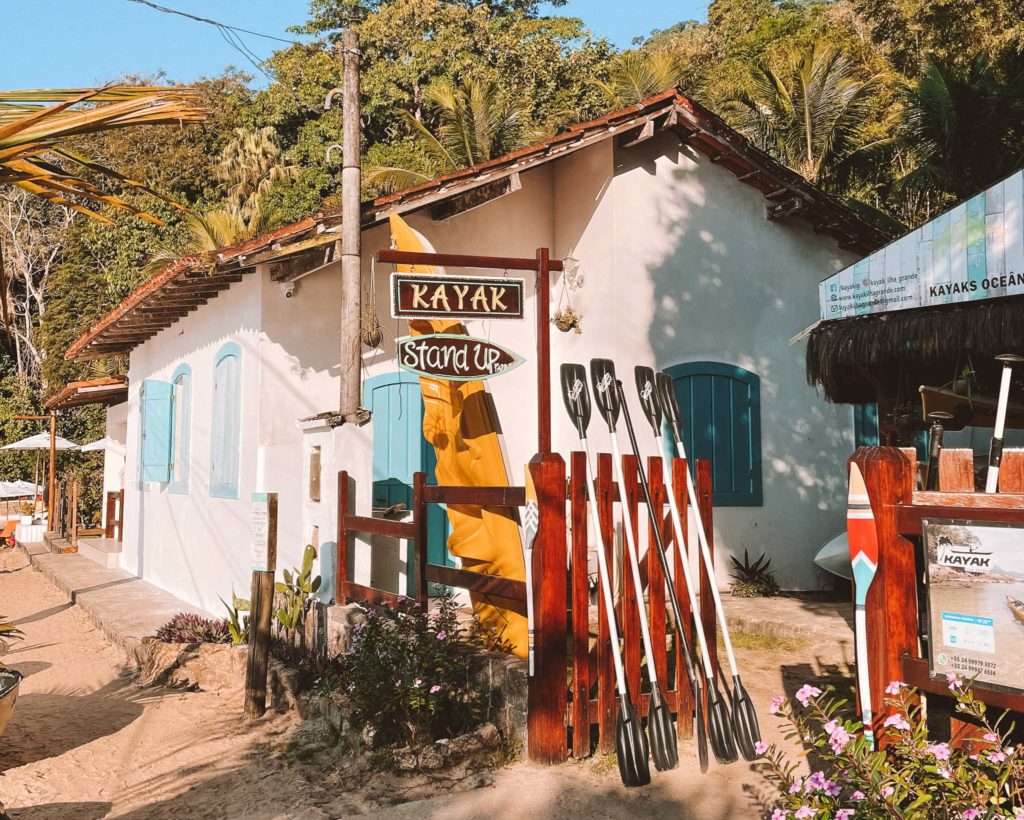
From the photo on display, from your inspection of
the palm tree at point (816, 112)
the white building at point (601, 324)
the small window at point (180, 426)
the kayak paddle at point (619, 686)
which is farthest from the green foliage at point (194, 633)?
the palm tree at point (816, 112)

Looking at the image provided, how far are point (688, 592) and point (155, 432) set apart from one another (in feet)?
27.8

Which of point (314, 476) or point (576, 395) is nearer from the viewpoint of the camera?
point (576, 395)

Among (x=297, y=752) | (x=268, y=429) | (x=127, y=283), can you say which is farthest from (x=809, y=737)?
(x=127, y=283)

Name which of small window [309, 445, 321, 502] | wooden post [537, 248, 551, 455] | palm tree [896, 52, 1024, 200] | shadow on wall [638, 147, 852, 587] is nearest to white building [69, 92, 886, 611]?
shadow on wall [638, 147, 852, 587]

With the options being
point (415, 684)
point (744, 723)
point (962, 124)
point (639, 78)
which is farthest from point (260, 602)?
point (639, 78)

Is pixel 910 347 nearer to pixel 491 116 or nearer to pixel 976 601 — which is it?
pixel 976 601

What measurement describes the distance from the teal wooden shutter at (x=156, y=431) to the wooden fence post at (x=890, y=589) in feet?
30.4

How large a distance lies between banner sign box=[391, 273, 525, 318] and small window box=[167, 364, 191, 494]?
5.81m

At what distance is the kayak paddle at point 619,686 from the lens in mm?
4145

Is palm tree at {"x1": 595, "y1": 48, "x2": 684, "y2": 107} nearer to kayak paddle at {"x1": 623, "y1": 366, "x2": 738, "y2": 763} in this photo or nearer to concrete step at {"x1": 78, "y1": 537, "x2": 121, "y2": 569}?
concrete step at {"x1": 78, "y1": 537, "x2": 121, "y2": 569}

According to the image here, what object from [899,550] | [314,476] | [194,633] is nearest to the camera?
[899,550]

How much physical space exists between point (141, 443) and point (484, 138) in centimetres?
1025

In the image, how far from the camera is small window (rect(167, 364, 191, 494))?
10477 mm

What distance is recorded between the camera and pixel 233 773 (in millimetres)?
5074
